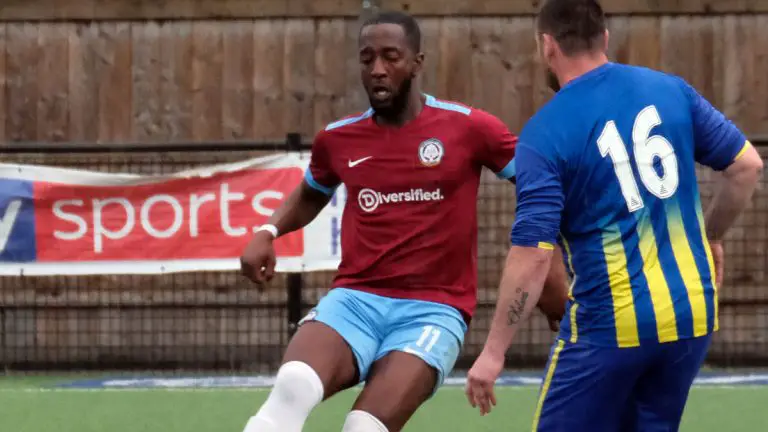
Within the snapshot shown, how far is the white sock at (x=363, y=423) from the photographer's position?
4402 millimetres

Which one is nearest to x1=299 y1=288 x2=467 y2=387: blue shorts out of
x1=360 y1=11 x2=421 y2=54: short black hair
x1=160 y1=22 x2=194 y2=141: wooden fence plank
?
x1=360 y1=11 x2=421 y2=54: short black hair

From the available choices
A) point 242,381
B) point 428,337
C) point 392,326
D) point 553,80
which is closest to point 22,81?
point 242,381

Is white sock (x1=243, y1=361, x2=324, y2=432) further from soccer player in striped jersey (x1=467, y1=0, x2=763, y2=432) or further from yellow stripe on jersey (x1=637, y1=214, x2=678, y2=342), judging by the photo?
yellow stripe on jersey (x1=637, y1=214, x2=678, y2=342)

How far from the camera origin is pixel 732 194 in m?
4.25

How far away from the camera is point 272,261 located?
5.09m

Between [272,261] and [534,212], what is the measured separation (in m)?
1.49

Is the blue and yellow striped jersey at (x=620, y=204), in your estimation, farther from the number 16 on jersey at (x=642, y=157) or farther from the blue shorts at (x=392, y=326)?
→ the blue shorts at (x=392, y=326)

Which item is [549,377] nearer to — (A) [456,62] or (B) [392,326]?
(B) [392,326]

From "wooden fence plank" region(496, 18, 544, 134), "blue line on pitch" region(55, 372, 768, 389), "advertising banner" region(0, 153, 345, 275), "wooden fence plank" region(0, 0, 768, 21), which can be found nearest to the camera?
"blue line on pitch" region(55, 372, 768, 389)

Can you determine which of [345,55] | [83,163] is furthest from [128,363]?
[345,55]

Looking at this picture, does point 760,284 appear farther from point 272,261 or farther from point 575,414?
point 575,414

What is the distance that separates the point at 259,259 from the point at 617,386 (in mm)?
1600

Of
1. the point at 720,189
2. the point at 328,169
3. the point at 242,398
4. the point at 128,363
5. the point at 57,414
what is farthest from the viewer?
the point at 128,363

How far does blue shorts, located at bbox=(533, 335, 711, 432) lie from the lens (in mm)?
3908
